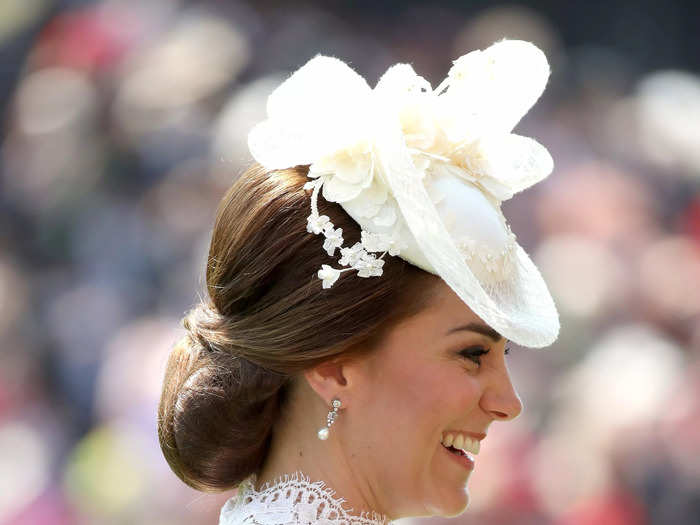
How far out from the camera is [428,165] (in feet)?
5.77

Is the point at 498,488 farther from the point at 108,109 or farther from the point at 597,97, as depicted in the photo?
the point at 108,109

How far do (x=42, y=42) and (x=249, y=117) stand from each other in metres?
1.02

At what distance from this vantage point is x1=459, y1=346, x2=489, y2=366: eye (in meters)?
1.78

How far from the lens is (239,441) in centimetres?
185

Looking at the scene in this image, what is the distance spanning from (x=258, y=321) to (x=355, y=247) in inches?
8.2

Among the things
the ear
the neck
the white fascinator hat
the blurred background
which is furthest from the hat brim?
the blurred background

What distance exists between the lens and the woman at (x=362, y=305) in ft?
5.62

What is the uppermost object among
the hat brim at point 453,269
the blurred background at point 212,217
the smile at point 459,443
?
the hat brim at point 453,269

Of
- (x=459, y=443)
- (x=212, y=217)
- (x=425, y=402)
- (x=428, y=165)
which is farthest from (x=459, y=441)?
(x=212, y=217)

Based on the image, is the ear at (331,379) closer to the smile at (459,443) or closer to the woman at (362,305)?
the woman at (362,305)

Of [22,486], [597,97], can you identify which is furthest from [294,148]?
[597,97]

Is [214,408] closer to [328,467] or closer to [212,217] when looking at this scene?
[328,467]

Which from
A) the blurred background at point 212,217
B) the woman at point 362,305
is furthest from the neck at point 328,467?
the blurred background at point 212,217

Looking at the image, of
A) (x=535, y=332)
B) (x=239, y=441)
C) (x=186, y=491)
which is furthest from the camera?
(x=186, y=491)
